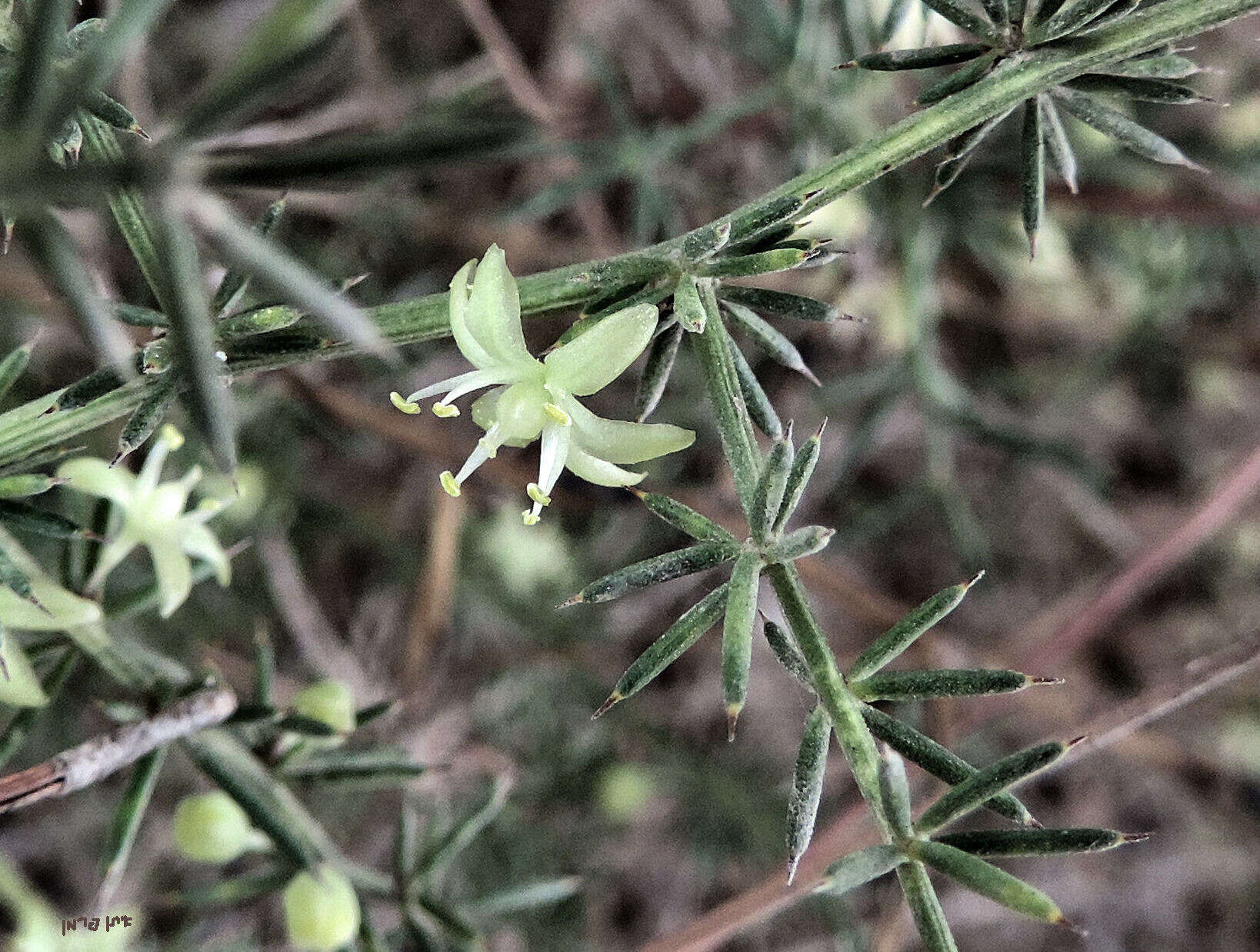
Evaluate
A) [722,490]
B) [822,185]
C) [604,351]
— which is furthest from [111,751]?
[722,490]

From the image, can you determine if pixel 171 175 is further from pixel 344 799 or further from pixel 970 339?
pixel 970 339

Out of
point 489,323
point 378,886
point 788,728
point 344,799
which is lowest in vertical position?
point 788,728

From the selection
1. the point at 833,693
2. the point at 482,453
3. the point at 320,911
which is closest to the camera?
the point at 833,693

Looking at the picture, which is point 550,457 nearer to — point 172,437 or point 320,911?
point 172,437

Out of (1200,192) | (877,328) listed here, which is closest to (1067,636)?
(877,328)

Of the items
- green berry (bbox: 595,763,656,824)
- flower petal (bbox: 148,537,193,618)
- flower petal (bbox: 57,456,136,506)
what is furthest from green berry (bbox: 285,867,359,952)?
green berry (bbox: 595,763,656,824)
